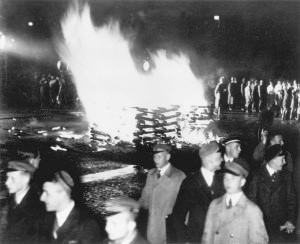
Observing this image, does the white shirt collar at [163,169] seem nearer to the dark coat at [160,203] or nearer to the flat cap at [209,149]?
the dark coat at [160,203]

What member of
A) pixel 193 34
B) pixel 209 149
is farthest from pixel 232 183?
pixel 193 34

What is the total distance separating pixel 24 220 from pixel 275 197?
2680 mm

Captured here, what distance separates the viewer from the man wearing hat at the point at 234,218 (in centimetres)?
350

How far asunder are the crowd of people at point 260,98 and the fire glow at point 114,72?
63.9 inches

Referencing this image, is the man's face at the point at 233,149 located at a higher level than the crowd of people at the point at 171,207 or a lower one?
higher

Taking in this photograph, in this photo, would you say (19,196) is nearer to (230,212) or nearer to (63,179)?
(63,179)

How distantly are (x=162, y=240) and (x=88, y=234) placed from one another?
1537 millimetres

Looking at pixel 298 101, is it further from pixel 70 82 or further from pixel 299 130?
pixel 70 82

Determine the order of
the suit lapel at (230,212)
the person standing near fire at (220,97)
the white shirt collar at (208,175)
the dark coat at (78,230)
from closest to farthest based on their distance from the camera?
the dark coat at (78,230) < the suit lapel at (230,212) < the white shirt collar at (208,175) < the person standing near fire at (220,97)

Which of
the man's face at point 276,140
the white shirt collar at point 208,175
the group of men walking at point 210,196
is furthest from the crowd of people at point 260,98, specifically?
the white shirt collar at point 208,175

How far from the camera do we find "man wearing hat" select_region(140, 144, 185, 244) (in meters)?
4.59

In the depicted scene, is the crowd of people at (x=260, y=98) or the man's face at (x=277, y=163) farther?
the crowd of people at (x=260, y=98)

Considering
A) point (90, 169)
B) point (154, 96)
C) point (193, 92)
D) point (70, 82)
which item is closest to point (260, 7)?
point (193, 92)

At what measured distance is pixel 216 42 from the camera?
2802cm
